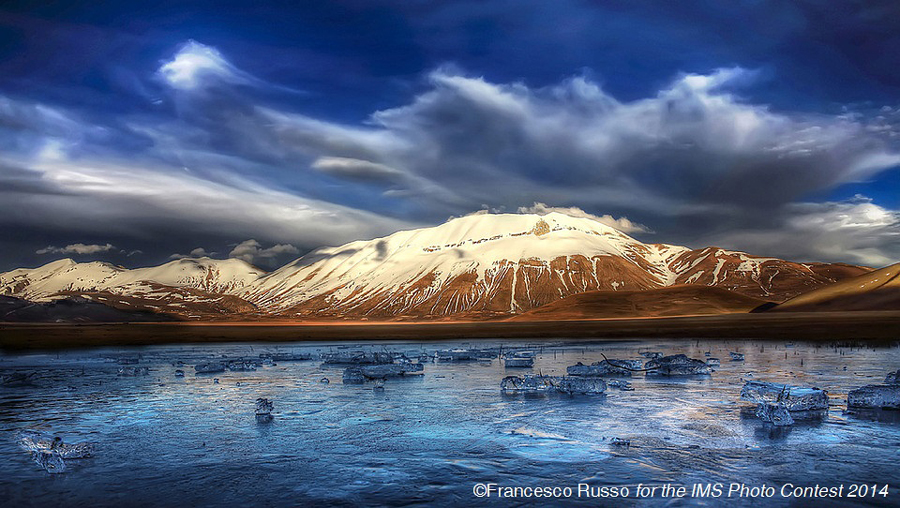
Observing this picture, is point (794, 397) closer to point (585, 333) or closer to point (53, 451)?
point (53, 451)

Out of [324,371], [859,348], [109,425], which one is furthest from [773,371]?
[109,425]

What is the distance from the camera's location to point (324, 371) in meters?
35.6

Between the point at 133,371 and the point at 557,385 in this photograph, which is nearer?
the point at 557,385

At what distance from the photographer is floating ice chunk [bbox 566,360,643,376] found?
28.7 m

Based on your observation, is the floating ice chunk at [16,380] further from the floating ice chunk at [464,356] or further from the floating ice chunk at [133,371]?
the floating ice chunk at [464,356]

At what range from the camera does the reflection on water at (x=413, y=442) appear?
11562mm

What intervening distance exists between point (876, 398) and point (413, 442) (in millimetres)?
15562

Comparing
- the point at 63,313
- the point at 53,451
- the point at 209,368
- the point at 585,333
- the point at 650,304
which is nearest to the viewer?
the point at 53,451

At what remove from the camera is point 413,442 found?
1540cm

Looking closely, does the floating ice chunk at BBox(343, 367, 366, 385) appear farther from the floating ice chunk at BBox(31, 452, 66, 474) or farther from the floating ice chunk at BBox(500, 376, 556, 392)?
the floating ice chunk at BBox(31, 452, 66, 474)

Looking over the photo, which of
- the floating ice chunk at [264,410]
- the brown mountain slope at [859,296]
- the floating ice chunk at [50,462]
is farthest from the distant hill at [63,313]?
the brown mountain slope at [859,296]

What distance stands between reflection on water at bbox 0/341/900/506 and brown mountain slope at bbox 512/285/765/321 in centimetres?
13179

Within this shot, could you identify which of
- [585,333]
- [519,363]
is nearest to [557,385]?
[519,363]

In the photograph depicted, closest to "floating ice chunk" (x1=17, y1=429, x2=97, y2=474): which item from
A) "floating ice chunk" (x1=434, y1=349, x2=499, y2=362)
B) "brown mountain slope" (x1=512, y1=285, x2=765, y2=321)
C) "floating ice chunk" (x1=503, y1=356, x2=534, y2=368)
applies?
"floating ice chunk" (x1=503, y1=356, x2=534, y2=368)
